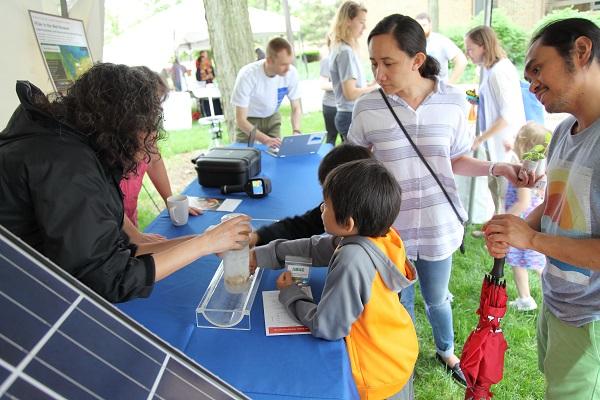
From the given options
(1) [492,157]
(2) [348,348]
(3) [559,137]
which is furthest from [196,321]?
(1) [492,157]

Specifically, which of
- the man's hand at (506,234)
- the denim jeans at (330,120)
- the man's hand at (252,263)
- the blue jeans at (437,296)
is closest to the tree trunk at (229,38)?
the denim jeans at (330,120)

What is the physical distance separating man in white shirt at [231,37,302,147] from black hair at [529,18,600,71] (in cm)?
271

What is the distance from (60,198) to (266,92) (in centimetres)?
A: 322

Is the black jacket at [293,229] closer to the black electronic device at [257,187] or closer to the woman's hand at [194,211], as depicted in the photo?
the woman's hand at [194,211]

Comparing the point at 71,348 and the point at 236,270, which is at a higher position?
the point at 71,348

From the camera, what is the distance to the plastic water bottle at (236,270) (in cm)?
156

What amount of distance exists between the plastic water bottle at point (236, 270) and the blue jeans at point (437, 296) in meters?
0.93

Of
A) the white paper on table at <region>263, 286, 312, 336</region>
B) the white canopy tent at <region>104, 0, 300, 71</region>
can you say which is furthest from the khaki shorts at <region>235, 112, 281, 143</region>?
the white canopy tent at <region>104, 0, 300, 71</region>

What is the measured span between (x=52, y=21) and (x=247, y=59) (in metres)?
3.71

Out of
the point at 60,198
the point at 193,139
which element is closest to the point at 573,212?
the point at 60,198

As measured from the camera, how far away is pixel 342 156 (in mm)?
1836

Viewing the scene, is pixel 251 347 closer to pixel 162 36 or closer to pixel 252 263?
pixel 252 263

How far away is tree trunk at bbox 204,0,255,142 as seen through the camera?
6.19 metres

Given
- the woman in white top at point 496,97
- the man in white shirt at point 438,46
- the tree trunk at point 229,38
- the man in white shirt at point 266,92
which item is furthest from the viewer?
the tree trunk at point 229,38
